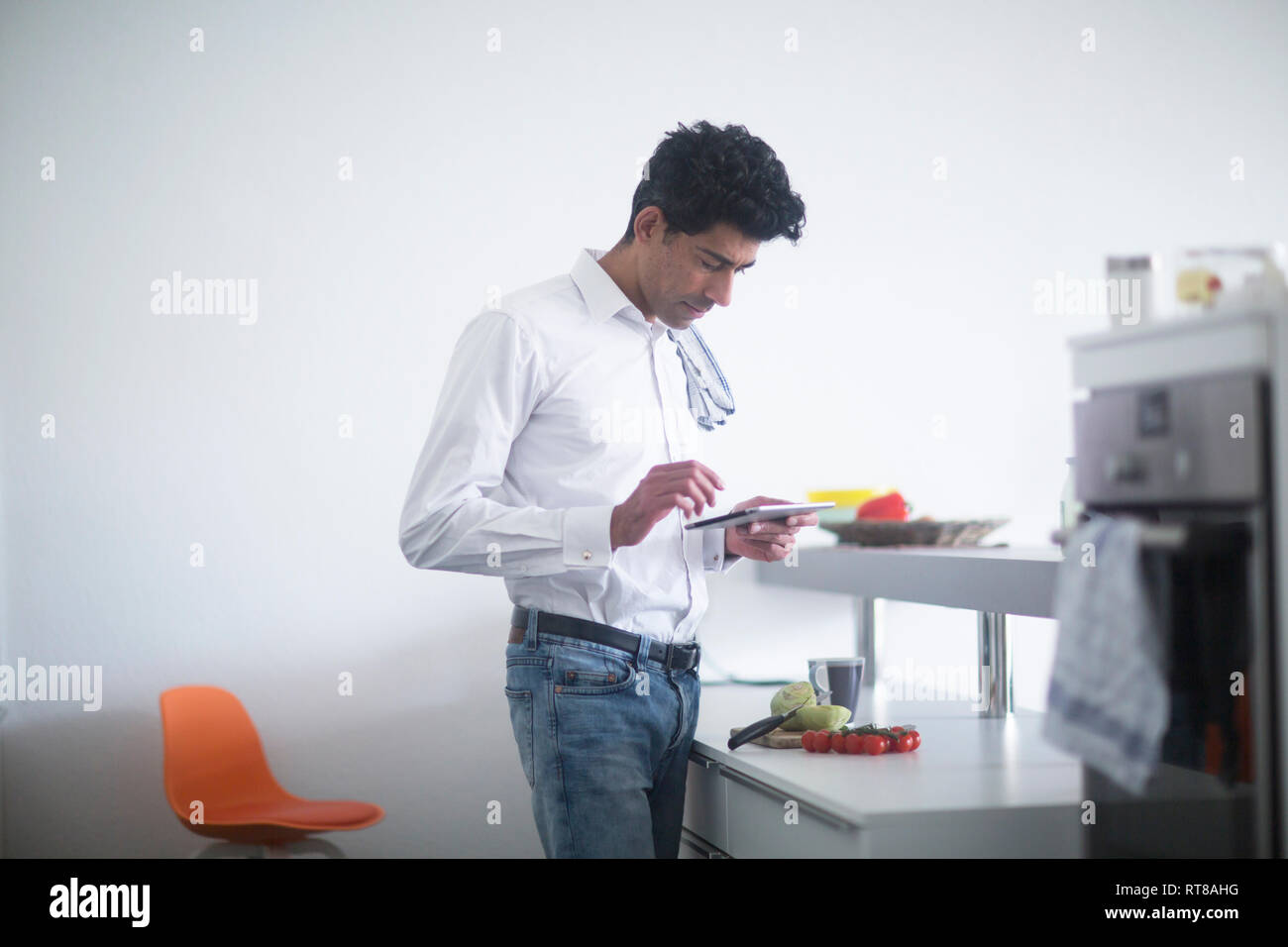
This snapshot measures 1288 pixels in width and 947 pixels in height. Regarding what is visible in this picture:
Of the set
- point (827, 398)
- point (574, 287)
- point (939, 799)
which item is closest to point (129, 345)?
point (574, 287)

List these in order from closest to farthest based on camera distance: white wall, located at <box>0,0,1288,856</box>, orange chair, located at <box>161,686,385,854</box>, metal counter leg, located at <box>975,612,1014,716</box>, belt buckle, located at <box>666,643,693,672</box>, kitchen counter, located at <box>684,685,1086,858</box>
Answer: kitchen counter, located at <box>684,685,1086,858</box>
belt buckle, located at <box>666,643,693,672</box>
metal counter leg, located at <box>975,612,1014,716</box>
orange chair, located at <box>161,686,385,854</box>
white wall, located at <box>0,0,1288,856</box>

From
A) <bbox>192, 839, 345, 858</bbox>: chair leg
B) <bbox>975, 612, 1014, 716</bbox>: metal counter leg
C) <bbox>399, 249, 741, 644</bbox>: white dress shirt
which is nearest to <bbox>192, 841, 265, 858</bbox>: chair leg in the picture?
<bbox>192, 839, 345, 858</bbox>: chair leg

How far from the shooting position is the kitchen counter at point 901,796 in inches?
36.0

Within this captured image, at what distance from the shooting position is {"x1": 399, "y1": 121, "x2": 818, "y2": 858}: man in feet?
3.53

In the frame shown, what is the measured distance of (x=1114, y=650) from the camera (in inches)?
25.3

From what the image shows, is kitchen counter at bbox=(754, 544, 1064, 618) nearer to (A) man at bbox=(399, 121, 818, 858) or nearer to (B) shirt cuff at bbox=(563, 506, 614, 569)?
(A) man at bbox=(399, 121, 818, 858)

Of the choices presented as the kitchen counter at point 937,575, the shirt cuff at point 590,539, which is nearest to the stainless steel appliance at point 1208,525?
the kitchen counter at point 937,575

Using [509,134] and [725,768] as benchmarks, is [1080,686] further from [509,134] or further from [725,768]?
[509,134]

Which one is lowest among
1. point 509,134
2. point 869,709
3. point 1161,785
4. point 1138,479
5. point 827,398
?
point 869,709

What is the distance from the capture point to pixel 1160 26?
189 centimetres

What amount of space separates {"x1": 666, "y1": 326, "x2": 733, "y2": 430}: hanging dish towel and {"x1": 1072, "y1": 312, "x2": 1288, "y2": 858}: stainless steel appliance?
0.70 metres

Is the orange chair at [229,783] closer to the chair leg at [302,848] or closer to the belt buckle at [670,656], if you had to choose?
the chair leg at [302,848]
